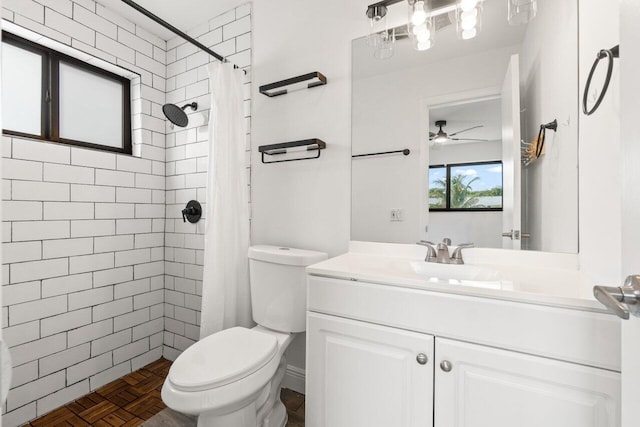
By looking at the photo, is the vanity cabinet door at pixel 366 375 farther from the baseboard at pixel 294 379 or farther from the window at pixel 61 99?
the window at pixel 61 99

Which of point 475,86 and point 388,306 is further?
point 475,86

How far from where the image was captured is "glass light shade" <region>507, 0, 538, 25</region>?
119 cm

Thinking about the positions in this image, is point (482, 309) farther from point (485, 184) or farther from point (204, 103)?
point (204, 103)

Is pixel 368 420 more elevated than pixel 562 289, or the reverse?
pixel 562 289

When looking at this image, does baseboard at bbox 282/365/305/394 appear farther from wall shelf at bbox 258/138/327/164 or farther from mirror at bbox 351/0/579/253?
wall shelf at bbox 258/138/327/164

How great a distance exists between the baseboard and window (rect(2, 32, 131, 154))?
6.13 feet

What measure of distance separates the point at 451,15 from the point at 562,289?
48.4 inches

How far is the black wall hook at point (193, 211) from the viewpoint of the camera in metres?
2.10

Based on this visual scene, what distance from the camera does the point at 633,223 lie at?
0.53 m

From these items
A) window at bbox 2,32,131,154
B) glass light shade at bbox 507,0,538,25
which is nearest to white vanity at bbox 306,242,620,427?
glass light shade at bbox 507,0,538,25

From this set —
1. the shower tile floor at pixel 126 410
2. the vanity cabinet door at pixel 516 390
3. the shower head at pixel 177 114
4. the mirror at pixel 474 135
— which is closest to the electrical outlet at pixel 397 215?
the mirror at pixel 474 135

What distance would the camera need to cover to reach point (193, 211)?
210cm

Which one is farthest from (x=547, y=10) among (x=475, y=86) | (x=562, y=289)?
(x=562, y=289)

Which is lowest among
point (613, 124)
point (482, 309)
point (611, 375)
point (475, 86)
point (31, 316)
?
point (31, 316)
